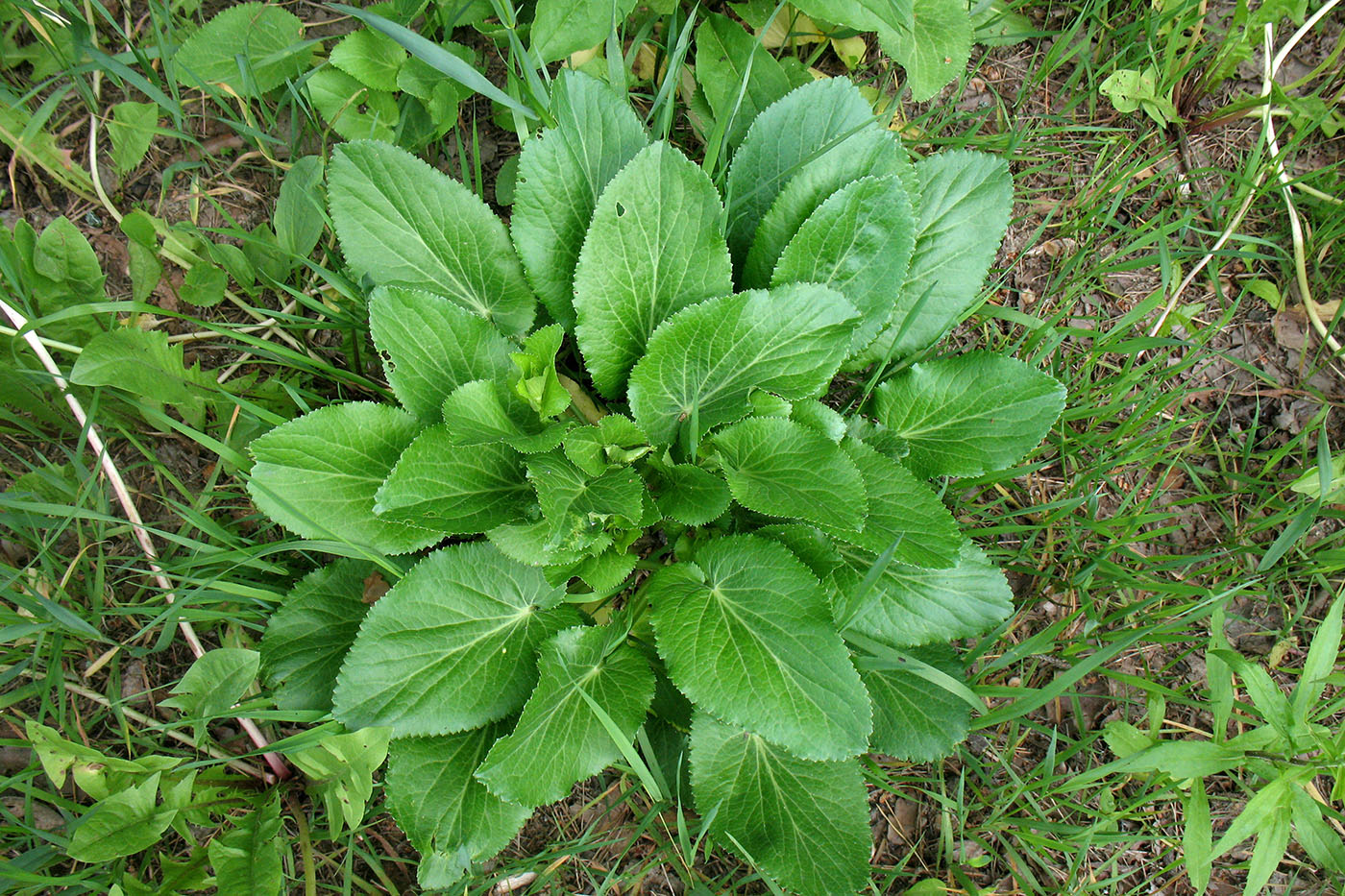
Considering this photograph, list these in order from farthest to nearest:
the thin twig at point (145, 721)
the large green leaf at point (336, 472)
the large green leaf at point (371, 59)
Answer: the large green leaf at point (371, 59), the thin twig at point (145, 721), the large green leaf at point (336, 472)

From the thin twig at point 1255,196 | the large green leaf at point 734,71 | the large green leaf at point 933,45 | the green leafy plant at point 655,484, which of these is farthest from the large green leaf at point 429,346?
the thin twig at point 1255,196

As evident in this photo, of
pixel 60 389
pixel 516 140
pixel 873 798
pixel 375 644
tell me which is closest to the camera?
pixel 375 644

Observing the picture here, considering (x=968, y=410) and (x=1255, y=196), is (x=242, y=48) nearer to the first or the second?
(x=968, y=410)

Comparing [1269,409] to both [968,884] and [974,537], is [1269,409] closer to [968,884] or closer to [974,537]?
[974,537]

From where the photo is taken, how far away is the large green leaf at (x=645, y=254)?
1.86 meters

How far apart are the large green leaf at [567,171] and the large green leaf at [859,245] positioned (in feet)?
1.44

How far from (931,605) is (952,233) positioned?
34.6 inches

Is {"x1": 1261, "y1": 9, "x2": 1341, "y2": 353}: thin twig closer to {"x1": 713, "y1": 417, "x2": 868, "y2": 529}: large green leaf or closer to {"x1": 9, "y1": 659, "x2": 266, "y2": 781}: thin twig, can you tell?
{"x1": 713, "y1": 417, "x2": 868, "y2": 529}: large green leaf

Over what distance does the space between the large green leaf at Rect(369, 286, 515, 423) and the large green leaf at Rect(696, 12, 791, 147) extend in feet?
2.76

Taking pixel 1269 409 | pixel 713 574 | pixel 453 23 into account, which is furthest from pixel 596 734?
pixel 1269 409

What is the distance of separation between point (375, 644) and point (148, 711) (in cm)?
79

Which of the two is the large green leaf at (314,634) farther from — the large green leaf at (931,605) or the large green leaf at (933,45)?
the large green leaf at (933,45)

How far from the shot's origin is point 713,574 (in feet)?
6.22

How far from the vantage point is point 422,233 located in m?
1.99
